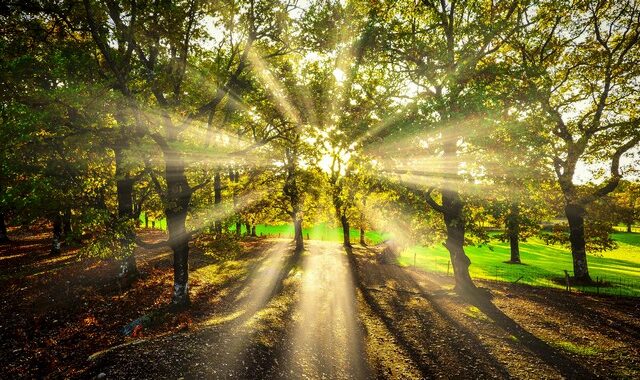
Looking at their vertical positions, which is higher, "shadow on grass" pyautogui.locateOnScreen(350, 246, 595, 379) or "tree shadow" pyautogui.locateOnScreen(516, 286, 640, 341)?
"shadow on grass" pyautogui.locateOnScreen(350, 246, 595, 379)

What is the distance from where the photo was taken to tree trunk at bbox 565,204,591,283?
23172 millimetres

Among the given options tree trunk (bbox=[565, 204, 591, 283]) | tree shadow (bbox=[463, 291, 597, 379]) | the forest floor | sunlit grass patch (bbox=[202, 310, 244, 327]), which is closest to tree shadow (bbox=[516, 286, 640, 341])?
the forest floor

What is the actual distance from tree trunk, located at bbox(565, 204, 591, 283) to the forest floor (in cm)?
452

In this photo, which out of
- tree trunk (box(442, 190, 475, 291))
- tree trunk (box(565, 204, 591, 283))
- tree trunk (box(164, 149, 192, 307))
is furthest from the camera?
tree trunk (box(565, 204, 591, 283))

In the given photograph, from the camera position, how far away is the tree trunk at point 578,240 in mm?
23172

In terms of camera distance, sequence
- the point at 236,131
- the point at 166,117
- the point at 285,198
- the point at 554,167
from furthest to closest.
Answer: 1. the point at 285,198
2. the point at 554,167
3. the point at 236,131
4. the point at 166,117

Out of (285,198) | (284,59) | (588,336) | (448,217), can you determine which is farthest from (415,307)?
(285,198)

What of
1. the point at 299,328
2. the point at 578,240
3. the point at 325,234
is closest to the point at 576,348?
the point at 299,328

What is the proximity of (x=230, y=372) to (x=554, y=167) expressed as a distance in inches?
1014

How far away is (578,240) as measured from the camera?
926 inches

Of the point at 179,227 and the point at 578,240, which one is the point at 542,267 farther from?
the point at 179,227

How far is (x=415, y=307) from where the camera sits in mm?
17109

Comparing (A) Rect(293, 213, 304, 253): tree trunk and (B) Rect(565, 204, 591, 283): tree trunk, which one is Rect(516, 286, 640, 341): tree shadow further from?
(A) Rect(293, 213, 304, 253): tree trunk

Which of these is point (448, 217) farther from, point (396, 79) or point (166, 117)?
point (166, 117)
